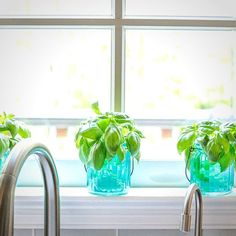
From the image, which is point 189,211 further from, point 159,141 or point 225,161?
point 159,141

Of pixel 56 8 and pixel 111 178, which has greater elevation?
pixel 56 8

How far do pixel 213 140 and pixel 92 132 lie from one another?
308 mm

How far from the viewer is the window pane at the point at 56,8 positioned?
137cm

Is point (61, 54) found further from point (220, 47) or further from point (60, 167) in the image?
point (220, 47)

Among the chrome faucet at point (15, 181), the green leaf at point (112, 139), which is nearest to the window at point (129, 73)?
the green leaf at point (112, 139)

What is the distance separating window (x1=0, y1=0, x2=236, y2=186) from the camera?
54.6 inches

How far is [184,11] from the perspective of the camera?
1381mm

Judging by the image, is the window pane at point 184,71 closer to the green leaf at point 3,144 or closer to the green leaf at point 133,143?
the green leaf at point 133,143

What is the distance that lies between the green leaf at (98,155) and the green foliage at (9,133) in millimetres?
207

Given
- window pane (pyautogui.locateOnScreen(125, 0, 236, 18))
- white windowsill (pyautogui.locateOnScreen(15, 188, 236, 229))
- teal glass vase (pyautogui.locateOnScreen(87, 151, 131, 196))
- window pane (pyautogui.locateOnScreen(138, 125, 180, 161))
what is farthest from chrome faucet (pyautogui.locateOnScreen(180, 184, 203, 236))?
window pane (pyautogui.locateOnScreen(125, 0, 236, 18))

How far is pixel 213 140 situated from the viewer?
1.15 metres

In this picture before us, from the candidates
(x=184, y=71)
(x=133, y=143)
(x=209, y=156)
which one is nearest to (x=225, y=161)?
(x=209, y=156)

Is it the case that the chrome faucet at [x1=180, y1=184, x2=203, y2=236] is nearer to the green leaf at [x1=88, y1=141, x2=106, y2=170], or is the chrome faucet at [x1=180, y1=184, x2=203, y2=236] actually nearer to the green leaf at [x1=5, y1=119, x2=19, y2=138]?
the green leaf at [x1=88, y1=141, x2=106, y2=170]

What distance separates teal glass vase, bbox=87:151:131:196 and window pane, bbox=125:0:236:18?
456mm
